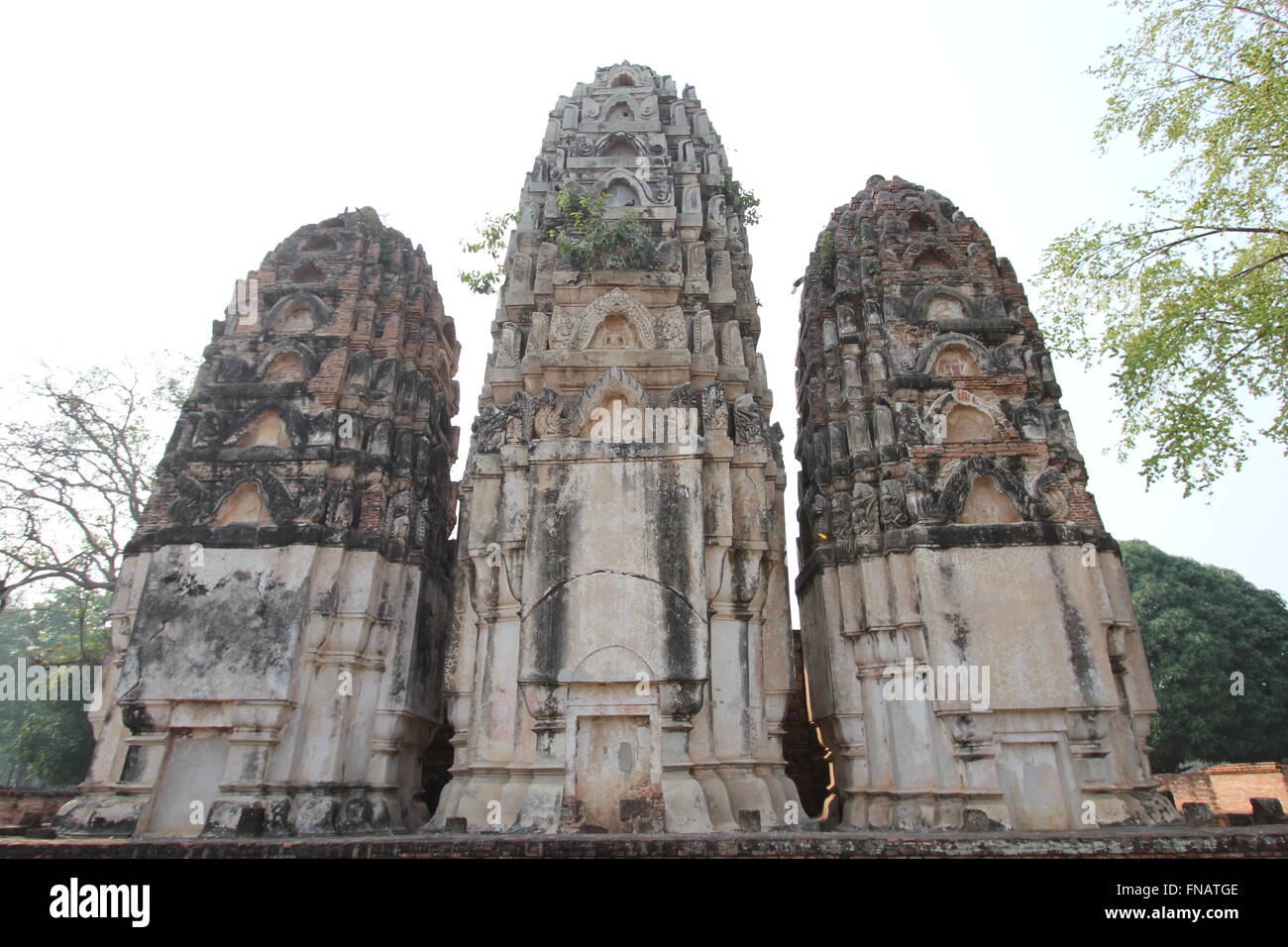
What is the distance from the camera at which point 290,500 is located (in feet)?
34.8

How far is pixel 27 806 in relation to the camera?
1298 centimetres

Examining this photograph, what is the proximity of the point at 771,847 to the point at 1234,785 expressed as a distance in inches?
651

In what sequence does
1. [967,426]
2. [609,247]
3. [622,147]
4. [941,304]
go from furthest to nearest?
[622,147] < [941,304] < [609,247] < [967,426]

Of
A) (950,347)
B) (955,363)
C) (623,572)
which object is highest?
(950,347)

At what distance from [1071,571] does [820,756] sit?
4528mm

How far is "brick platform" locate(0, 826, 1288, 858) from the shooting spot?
582 cm

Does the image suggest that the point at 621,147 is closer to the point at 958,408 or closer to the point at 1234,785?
the point at 958,408

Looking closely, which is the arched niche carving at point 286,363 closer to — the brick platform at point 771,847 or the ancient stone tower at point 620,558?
the ancient stone tower at point 620,558

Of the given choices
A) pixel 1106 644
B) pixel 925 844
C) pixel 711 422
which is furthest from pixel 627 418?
pixel 1106 644

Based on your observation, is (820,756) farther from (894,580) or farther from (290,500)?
(290,500)

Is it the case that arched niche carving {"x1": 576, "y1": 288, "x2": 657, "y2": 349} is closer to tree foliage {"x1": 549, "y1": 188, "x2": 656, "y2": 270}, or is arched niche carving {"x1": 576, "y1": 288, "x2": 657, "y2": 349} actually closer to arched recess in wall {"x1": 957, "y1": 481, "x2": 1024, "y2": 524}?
tree foliage {"x1": 549, "y1": 188, "x2": 656, "y2": 270}

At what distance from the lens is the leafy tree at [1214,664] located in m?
23.0

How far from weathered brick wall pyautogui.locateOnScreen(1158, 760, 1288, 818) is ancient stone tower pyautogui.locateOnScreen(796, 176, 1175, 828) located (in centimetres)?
876

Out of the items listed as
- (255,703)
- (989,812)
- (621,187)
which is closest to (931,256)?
(621,187)
